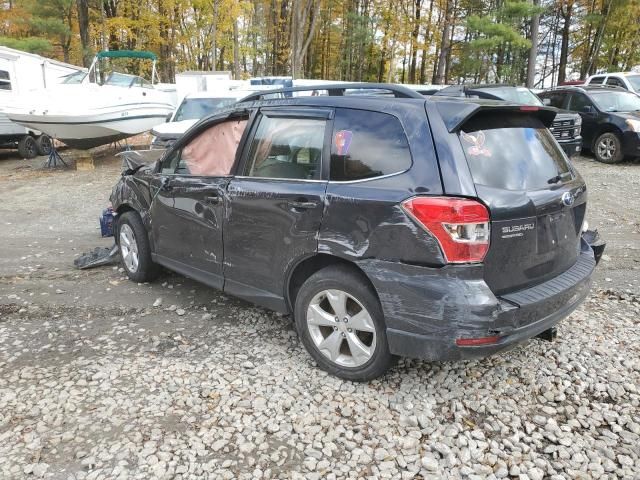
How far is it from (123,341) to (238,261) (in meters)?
1.15

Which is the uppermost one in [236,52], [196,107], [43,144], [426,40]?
[426,40]

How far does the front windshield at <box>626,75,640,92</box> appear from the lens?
1541cm

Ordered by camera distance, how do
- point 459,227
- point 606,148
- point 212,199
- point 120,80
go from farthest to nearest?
point 120,80, point 606,148, point 212,199, point 459,227

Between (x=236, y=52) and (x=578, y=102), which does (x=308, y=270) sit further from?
(x=236, y=52)

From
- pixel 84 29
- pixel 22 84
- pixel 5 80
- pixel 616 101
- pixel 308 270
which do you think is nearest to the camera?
pixel 308 270

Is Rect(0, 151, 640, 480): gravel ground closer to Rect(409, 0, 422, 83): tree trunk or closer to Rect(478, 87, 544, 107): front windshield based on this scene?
Rect(478, 87, 544, 107): front windshield

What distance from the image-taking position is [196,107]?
40.6ft

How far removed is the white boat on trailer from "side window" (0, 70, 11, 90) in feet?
5.84

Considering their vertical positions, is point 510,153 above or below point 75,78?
below

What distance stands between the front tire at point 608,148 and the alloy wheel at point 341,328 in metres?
11.6

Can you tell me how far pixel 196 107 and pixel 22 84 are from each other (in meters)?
6.73

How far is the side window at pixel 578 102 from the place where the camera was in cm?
1272

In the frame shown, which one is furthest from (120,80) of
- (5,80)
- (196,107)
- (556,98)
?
(556,98)

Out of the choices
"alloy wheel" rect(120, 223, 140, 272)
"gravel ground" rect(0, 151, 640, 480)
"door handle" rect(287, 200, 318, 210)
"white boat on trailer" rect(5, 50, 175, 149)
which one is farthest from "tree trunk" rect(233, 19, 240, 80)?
"door handle" rect(287, 200, 318, 210)
